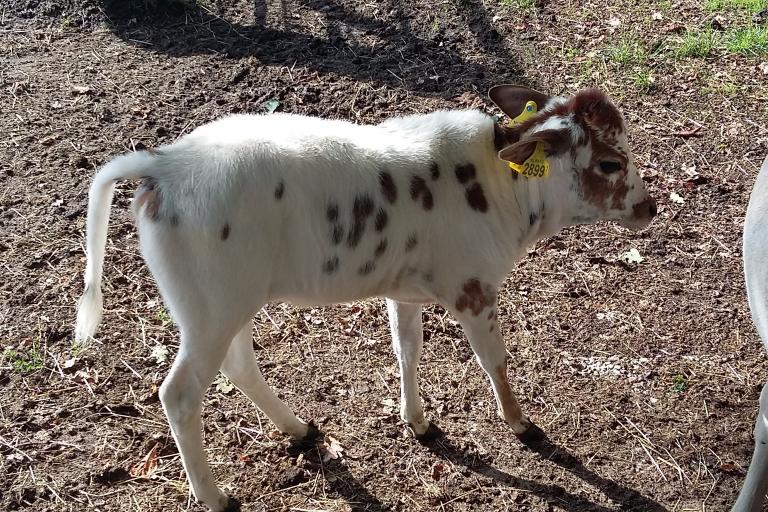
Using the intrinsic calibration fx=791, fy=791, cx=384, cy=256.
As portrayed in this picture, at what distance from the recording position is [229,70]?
270 inches

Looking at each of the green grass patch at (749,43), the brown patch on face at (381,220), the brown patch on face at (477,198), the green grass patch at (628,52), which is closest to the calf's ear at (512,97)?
the brown patch on face at (477,198)

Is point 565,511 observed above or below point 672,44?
below

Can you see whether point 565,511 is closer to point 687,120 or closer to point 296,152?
point 296,152

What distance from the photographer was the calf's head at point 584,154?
3355 millimetres

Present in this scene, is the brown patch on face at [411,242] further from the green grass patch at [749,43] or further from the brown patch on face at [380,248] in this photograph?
the green grass patch at [749,43]

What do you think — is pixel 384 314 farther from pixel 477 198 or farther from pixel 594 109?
pixel 594 109

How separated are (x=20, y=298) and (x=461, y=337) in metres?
2.63

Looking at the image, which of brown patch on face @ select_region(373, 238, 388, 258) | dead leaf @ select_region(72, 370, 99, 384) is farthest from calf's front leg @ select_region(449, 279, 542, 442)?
dead leaf @ select_region(72, 370, 99, 384)

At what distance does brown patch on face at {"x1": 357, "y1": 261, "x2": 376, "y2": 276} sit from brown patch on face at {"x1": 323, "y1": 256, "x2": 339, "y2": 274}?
107mm

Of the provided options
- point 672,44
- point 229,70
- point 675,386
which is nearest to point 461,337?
point 675,386

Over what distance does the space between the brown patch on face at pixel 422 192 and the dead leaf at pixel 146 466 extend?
1.82m

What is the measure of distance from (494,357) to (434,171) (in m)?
0.91

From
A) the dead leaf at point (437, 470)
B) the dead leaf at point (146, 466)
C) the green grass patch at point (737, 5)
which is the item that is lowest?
the dead leaf at point (146, 466)

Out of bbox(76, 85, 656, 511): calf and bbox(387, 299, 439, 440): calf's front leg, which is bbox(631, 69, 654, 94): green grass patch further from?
bbox(387, 299, 439, 440): calf's front leg
